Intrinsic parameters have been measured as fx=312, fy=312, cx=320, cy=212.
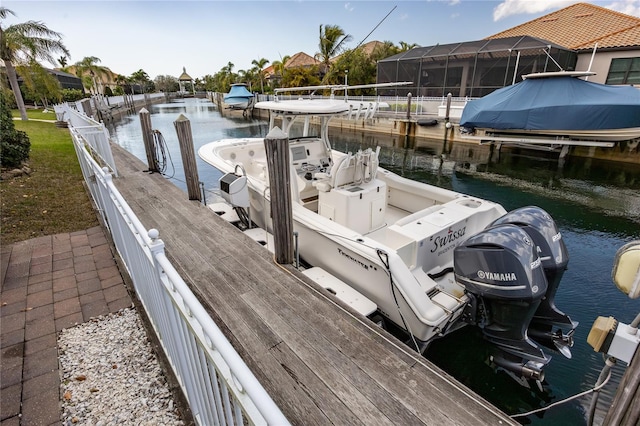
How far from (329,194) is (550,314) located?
2.66 m

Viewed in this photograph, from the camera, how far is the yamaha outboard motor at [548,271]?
2.73 m

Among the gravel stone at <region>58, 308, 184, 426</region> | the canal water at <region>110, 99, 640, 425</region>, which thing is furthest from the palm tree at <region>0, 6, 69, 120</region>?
the gravel stone at <region>58, 308, 184, 426</region>

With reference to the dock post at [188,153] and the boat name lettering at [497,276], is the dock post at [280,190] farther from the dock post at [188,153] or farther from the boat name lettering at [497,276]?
the dock post at [188,153]

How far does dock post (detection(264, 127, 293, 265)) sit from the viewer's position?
3.02m

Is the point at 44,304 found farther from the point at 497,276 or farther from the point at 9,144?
the point at 9,144

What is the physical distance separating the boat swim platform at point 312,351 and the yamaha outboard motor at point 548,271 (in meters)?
1.46

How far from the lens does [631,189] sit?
857 centimetres

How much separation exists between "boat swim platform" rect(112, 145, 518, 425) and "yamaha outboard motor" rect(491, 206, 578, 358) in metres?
1.46

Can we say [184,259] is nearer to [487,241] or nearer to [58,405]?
[58,405]

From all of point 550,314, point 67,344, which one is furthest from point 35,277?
point 550,314

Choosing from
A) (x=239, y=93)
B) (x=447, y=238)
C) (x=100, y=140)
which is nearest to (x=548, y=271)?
(x=447, y=238)

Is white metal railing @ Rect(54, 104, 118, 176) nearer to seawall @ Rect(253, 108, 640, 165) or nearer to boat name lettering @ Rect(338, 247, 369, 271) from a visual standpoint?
boat name lettering @ Rect(338, 247, 369, 271)

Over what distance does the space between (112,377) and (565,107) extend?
8706 mm

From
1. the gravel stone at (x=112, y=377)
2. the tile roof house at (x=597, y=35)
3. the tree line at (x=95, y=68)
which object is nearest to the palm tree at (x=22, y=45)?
the tree line at (x=95, y=68)
